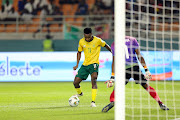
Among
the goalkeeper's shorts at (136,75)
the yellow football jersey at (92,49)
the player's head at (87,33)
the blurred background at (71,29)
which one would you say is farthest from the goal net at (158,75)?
the yellow football jersey at (92,49)

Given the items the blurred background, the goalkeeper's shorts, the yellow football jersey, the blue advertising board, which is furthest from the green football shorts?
the blue advertising board

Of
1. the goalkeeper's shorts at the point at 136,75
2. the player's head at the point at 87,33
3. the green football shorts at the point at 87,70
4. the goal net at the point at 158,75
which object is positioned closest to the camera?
the goalkeeper's shorts at the point at 136,75

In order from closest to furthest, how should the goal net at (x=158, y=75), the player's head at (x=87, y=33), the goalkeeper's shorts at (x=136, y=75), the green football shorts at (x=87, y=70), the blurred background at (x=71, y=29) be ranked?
the goalkeeper's shorts at (x=136, y=75) → the goal net at (x=158, y=75) → the player's head at (x=87, y=33) → the green football shorts at (x=87, y=70) → the blurred background at (x=71, y=29)

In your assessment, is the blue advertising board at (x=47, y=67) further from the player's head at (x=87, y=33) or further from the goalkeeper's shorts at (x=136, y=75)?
the goalkeeper's shorts at (x=136, y=75)

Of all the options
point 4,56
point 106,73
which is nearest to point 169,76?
point 106,73

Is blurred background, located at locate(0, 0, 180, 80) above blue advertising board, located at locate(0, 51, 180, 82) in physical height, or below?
above

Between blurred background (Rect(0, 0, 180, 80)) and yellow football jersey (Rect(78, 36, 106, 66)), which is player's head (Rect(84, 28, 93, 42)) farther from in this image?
blurred background (Rect(0, 0, 180, 80))

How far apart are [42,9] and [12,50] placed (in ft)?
11.7

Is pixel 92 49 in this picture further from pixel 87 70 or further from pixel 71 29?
pixel 71 29

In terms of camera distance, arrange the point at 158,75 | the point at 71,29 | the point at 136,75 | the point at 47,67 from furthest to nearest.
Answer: the point at 71,29 < the point at 47,67 < the point at 158,75 < the point at 136,75

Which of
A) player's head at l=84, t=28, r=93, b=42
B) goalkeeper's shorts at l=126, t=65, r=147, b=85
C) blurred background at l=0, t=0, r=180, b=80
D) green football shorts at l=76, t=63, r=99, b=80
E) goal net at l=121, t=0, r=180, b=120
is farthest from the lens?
blurred background at l=0, t=0, r=180, b=80

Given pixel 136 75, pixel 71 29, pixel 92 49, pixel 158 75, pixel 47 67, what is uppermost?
pixel 71 29

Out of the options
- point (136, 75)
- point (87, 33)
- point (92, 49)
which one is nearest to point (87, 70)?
point (92, 49)

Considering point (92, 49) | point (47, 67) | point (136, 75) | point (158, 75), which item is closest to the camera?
point (136, 75)
